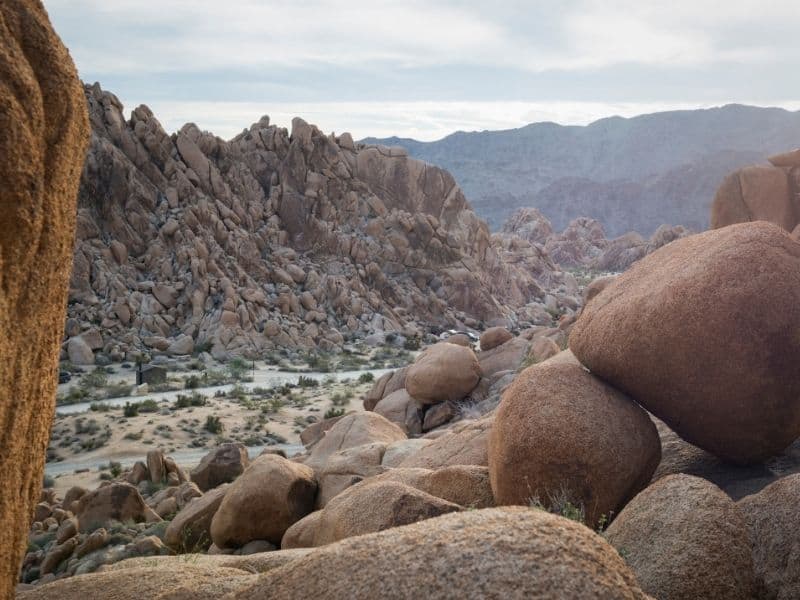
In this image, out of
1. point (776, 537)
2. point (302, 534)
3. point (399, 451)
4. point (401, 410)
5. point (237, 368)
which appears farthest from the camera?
point (237, 368)

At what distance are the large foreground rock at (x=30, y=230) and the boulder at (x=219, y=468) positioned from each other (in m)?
9.61

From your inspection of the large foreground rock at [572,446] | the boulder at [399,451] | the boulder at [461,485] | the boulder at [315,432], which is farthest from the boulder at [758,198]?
the boulder at [315,432]

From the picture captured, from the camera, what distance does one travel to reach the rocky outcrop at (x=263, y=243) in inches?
1297

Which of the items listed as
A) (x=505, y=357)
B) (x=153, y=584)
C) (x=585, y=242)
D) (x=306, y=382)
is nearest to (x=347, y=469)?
(x=153, y=584)

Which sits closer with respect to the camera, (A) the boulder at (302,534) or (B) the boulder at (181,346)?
(A) the boulder at (302,534)

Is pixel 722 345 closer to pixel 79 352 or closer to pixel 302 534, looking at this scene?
pixel 302 534

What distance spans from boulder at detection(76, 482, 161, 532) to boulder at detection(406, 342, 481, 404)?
5.68 meters

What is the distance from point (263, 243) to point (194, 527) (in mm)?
30985

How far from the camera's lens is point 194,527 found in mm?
9258

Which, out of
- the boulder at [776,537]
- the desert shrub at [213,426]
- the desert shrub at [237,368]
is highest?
the boulder at [776,537]

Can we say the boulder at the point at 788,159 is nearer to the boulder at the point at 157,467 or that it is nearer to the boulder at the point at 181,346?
the boulder at the point at 157,467

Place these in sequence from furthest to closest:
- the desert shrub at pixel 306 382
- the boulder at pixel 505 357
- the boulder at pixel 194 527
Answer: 1. the desert shrub at pixel 306 382
2. the boulder at pixel 505 357
3. the boulder at pixel 194 527

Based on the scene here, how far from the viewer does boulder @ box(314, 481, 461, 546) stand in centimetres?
531

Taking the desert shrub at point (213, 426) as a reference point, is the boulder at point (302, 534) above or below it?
above
